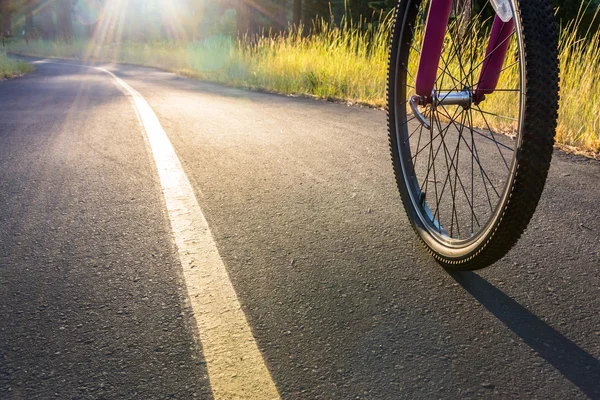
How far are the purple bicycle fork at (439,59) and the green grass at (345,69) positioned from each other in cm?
261

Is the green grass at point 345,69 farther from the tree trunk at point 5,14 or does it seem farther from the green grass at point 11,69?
the tree trunk at point 5,14

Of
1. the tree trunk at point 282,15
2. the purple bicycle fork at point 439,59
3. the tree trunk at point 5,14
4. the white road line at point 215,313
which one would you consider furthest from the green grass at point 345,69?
the tree trunk at point 5,14

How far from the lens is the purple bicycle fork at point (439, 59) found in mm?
2166

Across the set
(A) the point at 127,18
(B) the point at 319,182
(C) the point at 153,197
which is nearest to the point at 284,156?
(B) the point at 319,182

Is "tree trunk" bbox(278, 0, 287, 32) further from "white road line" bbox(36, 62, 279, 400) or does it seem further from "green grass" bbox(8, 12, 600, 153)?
"white road line" bbox(36, 62, 279, 400)

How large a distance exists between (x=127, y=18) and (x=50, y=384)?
70454 millimetres

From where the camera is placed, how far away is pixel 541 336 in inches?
64.7

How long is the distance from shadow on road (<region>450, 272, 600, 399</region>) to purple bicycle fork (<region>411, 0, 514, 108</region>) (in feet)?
2.64

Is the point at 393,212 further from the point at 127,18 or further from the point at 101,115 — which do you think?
the point at 127,18

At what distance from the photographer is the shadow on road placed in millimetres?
1438

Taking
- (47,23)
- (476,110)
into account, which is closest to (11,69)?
(476,110)

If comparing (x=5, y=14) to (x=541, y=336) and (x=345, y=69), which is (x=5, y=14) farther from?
(x=541, y=336)

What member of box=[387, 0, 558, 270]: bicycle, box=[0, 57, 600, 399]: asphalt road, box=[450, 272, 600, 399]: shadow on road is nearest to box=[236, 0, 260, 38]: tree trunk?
box=[0, 57, 600, 399]: asphalt road

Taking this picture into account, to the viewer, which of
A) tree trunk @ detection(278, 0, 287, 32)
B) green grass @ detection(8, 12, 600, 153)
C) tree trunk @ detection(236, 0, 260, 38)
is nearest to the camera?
green grass @ detection(8, 12, 600, 153)
